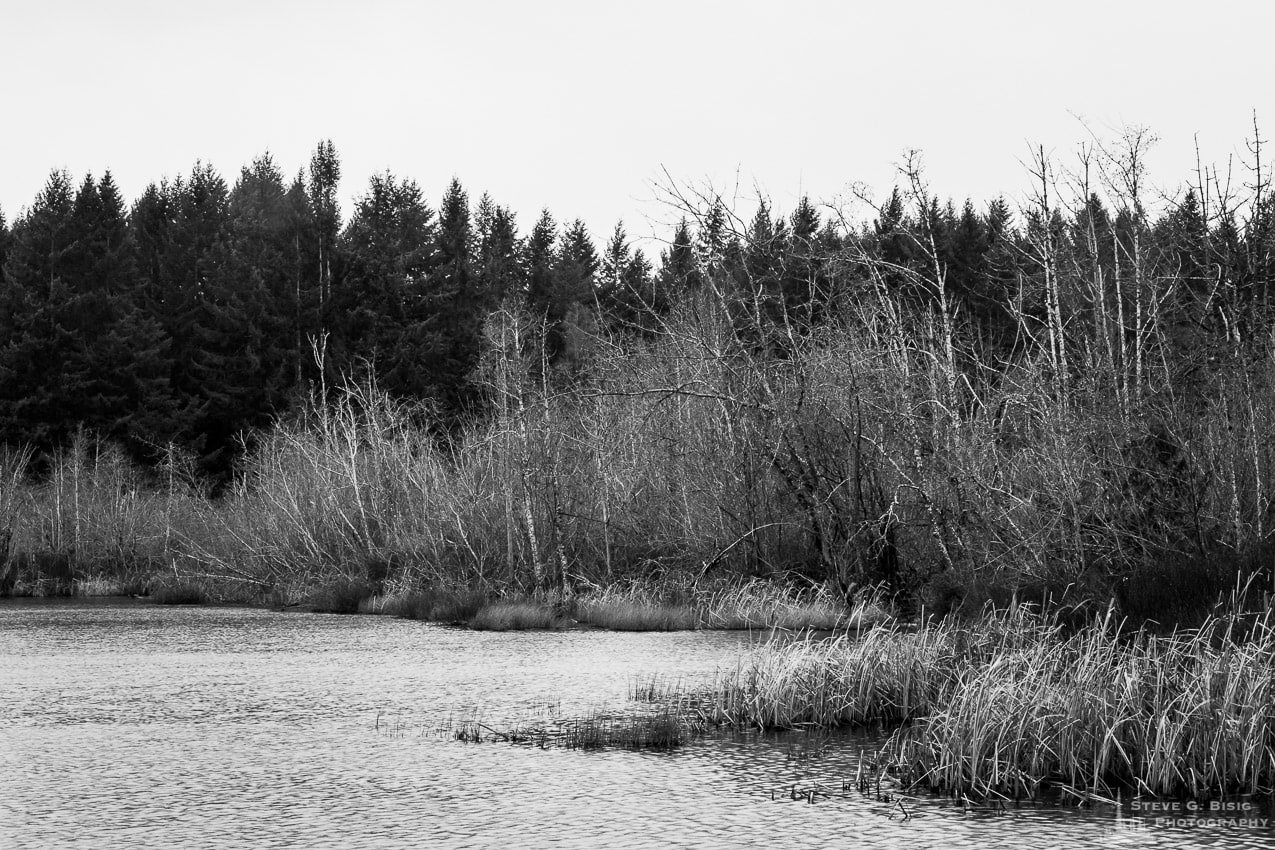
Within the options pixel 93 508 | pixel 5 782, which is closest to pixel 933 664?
pixel 5 782

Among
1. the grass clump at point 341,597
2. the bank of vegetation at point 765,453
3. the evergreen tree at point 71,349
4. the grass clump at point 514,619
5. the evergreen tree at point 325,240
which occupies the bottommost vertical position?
the grass clump at point 514,619

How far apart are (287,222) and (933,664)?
58.7 meters

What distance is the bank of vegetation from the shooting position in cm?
2005

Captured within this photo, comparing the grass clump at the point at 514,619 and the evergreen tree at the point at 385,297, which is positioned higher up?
the evergreen tree at the point at 385,297

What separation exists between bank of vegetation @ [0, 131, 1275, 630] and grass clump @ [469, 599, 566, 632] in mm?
104

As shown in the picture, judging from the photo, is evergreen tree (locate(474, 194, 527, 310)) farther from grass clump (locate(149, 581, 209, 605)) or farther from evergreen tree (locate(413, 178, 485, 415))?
grass clump (locate(149, 581, 209, 605))

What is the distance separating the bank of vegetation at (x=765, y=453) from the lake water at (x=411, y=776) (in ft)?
15.2

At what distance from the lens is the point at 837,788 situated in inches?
438

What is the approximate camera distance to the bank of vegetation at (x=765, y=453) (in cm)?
2005

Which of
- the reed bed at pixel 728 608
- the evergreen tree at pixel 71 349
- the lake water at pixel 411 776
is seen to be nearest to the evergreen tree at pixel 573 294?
the evergreen tree at pixel 71 349

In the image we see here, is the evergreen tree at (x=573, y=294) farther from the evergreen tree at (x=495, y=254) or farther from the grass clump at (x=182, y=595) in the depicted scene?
the grass clump at (x=182, y=595)

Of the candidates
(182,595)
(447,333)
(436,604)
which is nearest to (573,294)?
(447,333)

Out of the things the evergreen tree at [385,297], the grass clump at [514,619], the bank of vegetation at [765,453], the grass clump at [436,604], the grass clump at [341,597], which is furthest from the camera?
the evergreen tree at [385,297]

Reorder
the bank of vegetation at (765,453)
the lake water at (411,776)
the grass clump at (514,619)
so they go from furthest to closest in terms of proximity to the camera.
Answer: the grass clump at (514,619)
the bank of vegetation at (765,453)
the lake water at (411,776)
